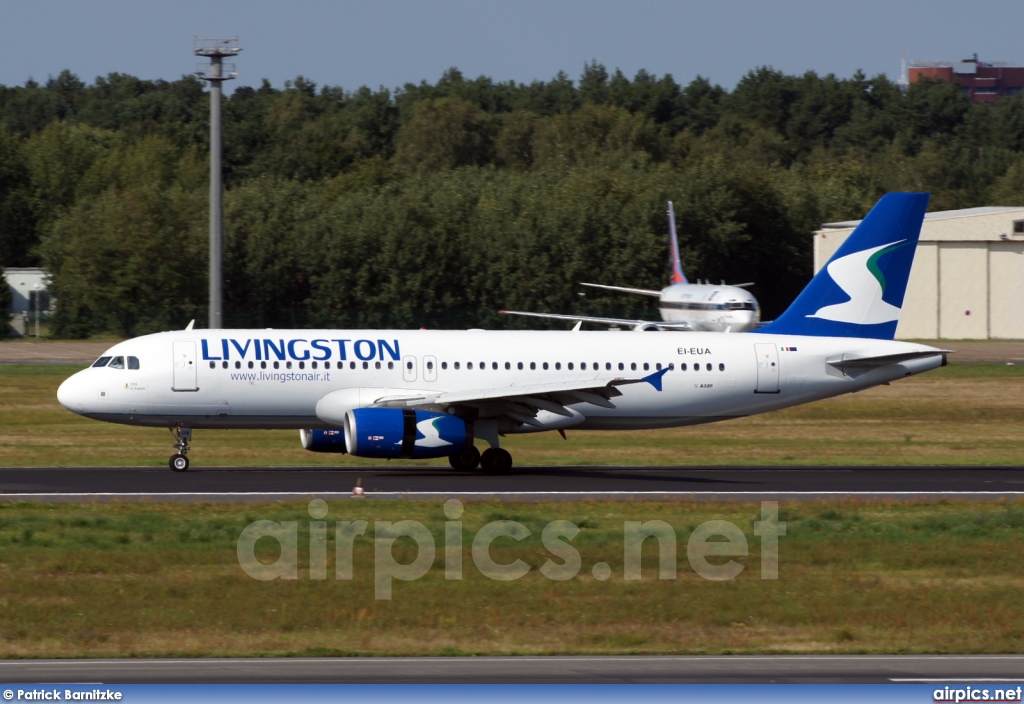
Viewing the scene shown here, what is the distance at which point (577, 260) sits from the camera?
9250 cm

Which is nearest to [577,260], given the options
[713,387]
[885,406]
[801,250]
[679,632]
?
[801,250]

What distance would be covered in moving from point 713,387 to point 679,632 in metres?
18.9

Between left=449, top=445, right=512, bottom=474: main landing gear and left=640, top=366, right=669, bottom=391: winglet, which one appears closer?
left=449, top=445, right=512, bottom=474: main landing gear

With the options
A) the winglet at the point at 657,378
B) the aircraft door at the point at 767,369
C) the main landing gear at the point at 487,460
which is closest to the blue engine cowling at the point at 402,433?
the main landing gear at the point at 487,460

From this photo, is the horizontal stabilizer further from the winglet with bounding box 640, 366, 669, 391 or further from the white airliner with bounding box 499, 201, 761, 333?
the white airliner with bounding box 499, 201, 761, 333

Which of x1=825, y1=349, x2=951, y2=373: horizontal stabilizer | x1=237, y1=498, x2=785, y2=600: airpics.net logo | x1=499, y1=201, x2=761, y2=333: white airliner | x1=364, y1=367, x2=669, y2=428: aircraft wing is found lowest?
x1=237, y1=498, x2=785, y2=600: airpics.net logo

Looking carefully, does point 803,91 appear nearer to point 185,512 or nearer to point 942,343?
point 942,343

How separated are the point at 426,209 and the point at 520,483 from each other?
64358 mm

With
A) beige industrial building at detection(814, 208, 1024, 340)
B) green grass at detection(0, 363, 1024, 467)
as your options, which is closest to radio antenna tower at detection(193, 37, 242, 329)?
green grass at detection(0, 363, 1024, 467)

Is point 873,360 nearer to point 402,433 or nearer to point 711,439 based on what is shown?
point 711,439

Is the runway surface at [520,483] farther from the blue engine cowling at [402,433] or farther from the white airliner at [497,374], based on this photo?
the white airliner at [497,374]

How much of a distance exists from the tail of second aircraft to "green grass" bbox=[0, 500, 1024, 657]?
39.0 feet

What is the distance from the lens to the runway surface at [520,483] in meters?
29.9

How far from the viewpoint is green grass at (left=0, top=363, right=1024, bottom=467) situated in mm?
39312
